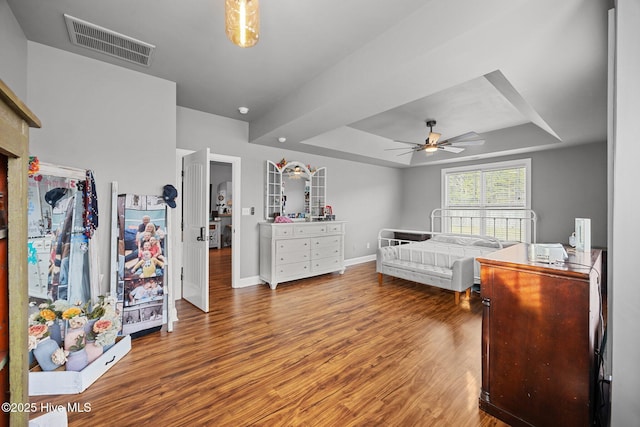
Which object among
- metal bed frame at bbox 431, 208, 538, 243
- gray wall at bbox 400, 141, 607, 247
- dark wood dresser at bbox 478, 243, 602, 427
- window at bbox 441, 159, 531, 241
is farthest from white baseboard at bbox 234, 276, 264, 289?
gray wall at bbox 400, 141, 607, 247

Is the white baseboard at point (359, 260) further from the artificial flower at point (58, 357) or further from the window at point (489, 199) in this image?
the artificial flower at point (58, 357)

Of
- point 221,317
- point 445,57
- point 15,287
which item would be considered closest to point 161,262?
point 221,317

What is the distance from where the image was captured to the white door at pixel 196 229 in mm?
3184

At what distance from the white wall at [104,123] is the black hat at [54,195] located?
0.32 metres

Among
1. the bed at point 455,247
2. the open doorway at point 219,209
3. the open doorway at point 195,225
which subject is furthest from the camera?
the open doorway at point 219,209

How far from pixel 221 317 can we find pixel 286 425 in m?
1.79

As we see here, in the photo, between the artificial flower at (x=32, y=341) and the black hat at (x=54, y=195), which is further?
the black hat at (x=54, y=195)

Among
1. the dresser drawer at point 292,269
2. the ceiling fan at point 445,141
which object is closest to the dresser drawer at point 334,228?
the dresser drawer at point 292,269

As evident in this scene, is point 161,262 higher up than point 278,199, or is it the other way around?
point 278,199

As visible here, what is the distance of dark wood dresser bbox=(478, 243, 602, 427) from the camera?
136 centimetres

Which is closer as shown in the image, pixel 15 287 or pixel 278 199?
pixel 15 287

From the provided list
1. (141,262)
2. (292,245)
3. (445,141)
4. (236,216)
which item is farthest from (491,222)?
(141,262)

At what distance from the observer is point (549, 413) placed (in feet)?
4.75

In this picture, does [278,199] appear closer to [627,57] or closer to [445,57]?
[445,57]
